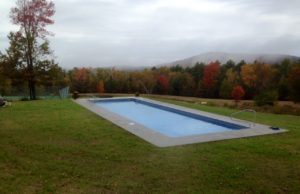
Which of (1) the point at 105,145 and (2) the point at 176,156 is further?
(1) the point at 105,145

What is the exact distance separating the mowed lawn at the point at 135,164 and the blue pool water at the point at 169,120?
2.33 metres

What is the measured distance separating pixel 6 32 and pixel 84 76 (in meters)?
30.5

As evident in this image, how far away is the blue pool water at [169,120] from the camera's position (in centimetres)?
903

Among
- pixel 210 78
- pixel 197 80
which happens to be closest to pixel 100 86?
pixel 197 80

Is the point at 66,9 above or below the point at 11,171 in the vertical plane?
above

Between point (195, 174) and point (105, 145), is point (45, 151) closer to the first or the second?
point (105, 145)

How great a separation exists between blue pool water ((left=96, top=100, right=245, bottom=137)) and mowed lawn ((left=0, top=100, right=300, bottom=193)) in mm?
2332

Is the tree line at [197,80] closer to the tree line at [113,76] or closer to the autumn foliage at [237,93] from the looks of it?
the tree line at [113,76]

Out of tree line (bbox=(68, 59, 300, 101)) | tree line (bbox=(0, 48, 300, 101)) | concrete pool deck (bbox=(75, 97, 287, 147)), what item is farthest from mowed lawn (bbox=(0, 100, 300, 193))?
tree line (bbox=(68, 59, 300, 101))

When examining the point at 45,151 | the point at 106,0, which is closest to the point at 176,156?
the point at 45,151

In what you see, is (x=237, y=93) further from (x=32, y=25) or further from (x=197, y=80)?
(x=32, y=25)

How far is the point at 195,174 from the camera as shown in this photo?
14.4 feet

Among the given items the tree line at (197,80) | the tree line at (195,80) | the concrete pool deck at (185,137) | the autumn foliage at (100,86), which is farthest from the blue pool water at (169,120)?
the autumn foliage at (100,86)

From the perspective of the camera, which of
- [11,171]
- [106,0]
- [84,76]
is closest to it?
[11,171]
